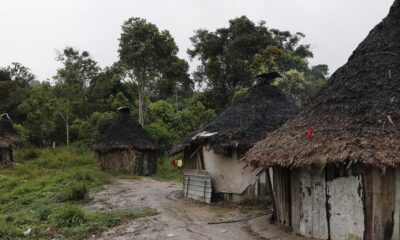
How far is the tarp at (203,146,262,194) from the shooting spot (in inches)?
536

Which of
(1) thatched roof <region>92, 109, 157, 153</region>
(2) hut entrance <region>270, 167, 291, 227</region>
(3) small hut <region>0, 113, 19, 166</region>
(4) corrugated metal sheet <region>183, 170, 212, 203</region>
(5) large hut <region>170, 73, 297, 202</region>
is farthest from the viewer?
(3) small hut <region>0, 113, 19, 166</region>

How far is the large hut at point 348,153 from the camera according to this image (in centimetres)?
762

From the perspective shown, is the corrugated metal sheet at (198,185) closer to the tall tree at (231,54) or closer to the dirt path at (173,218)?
the dirt path at (173,218)

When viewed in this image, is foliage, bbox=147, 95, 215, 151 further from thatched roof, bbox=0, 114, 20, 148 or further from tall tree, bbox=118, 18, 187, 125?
thatched roof, bbox=0, 114, 20, 148

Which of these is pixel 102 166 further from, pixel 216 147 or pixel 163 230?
pixel 163 230

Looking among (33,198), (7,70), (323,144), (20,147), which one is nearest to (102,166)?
(33,198)

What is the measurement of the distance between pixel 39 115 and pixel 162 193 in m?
21.4

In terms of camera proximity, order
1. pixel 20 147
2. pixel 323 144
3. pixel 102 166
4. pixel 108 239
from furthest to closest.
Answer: pixel 20 147
pixel 102 166
pixel 108 239
pixel 323 144

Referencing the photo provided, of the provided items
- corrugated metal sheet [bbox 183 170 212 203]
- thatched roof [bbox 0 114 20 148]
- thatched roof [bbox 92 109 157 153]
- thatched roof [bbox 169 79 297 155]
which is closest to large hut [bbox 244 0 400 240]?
thatched roof [bbox 169 79 297 155]

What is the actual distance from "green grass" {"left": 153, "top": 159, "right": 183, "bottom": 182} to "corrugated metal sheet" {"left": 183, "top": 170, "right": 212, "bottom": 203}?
701 cm

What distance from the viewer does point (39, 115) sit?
3484 centimetres

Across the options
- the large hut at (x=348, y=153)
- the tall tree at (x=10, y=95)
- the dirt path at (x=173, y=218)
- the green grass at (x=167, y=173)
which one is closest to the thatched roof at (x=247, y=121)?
the dirt path at (x=173, y=218)

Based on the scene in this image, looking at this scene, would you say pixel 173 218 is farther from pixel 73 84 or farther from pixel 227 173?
pixel 73 84

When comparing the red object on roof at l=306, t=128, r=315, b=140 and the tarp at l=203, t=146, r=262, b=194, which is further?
the tarp at l=203, t=146, r=262, b=194
